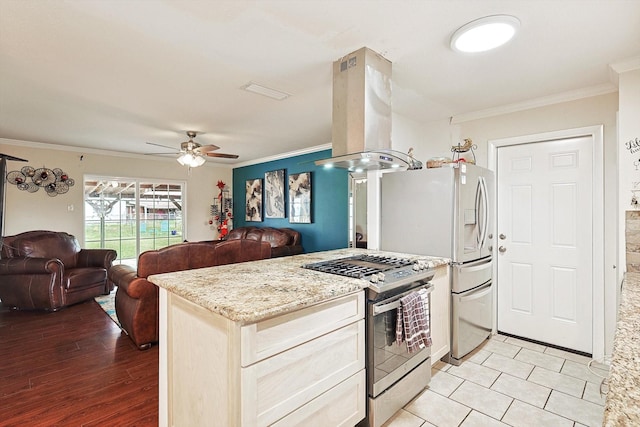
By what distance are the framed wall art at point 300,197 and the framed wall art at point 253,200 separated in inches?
40.5

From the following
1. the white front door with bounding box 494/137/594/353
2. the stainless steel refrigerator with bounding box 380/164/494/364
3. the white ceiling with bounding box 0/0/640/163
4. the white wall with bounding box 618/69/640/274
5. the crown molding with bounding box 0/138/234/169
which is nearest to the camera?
the white ceiling with bounding box 0/0/640/163

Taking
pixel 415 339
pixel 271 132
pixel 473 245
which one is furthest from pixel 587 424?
pixel 271 132

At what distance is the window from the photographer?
5.71m

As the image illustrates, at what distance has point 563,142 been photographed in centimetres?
294

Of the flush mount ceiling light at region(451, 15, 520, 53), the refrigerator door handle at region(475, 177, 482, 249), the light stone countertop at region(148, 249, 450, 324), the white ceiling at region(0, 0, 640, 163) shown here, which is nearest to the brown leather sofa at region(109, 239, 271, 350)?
the light stone countertop at region(148, 249, 450, 324)

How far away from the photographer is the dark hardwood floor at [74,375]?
200cm

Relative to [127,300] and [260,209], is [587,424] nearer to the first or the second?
[127,300]

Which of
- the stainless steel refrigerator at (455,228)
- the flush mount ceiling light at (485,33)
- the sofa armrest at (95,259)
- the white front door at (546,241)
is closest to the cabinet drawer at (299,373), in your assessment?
the stainless steel refrigerator at (455,228)

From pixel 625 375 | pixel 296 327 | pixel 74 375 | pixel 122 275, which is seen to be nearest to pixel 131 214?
pixel 122 275

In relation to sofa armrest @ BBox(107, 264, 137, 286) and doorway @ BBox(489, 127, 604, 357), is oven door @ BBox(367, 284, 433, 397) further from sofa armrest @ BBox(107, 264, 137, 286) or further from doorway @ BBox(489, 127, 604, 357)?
sofa armrest @ BBox(107, 264, 137, 286)

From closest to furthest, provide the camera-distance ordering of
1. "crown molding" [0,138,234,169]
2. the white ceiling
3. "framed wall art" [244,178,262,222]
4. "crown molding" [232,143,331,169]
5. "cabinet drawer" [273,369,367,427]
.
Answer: "cabinet drawer" [273,369,367,427], the white ceiling, "crown molding" [0,138,234,169], "crown molding" [232,143,331,169], "framed wall art" [244,178,262,222]

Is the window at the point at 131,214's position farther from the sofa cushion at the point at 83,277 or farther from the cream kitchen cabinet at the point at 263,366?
the cream kitchen cabinet at the point at 263,366

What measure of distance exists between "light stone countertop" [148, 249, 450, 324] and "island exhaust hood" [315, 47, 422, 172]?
853mm

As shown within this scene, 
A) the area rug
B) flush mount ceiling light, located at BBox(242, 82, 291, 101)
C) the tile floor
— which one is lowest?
the tile floor
